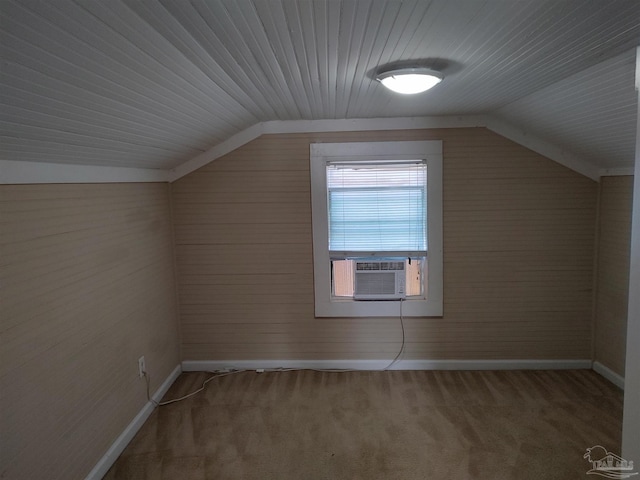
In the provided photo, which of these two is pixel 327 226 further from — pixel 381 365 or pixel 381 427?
pixel 381 427

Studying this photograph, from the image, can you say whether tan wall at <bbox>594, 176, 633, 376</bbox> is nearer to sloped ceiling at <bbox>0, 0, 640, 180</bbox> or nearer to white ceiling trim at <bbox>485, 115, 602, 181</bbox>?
white ceiling trim at <bbox>485, 115, 602, 181</bbox>

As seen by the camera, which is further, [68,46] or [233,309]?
Result: [233,309]

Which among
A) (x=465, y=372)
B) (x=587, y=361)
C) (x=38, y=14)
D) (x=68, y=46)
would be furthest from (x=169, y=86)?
(x=587, y=361)

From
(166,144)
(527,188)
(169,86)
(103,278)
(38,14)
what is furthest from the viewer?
(527,188)

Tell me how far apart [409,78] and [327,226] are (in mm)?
1632

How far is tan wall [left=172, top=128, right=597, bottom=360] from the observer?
3236 mm

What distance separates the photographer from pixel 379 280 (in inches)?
134

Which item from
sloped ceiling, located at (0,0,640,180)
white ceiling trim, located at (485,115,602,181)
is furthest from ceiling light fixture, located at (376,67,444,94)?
white ceiling trim, located at (485,115,602,181)

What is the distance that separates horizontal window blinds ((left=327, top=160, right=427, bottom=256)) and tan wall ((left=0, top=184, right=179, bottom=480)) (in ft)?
4.83

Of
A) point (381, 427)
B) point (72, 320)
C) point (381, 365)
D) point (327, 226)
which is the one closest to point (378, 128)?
point (327, 226)

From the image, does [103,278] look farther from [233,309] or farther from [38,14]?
[38,14]

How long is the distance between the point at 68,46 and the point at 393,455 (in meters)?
2.48

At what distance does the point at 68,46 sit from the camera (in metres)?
1.13

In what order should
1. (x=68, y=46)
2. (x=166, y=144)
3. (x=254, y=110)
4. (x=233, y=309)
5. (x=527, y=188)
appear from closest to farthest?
(x=68, y=46) < (x=166, y=144) < (x=254, y=110) < (x=527, y=188) < (x=233, y=309)
